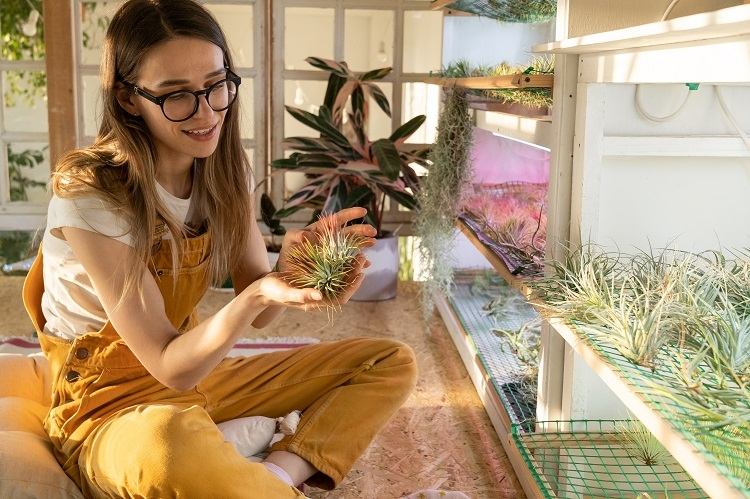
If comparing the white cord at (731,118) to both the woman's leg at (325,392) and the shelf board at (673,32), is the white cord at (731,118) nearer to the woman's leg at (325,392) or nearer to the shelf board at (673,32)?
the shelf board at (673,32)

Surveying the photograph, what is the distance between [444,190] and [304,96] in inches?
50.6

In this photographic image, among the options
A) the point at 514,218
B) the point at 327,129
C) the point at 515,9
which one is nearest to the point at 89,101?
the point at 327,129

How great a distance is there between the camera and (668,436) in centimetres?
124

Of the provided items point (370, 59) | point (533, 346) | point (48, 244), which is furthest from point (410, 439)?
point (370, 59)

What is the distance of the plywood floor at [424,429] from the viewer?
7.03ft

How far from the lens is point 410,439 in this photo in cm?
241

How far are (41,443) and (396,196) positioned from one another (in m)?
2.18

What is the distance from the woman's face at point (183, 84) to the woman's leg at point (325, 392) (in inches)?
21.7

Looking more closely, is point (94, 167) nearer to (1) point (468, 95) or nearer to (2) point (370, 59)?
(1) point (468, 95)

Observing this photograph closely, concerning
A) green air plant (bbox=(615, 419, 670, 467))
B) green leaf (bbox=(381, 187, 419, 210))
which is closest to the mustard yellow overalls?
green air plant (bbox=(615, 419, 670, 467))

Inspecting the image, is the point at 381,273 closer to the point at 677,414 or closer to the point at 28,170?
the point at 28,170

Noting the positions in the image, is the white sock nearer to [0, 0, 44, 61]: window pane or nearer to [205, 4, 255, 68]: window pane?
[205, 4, 255, 68]: window pane

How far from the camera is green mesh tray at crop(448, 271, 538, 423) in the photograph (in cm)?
237

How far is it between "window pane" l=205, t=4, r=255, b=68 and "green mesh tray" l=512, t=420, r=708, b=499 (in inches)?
106
